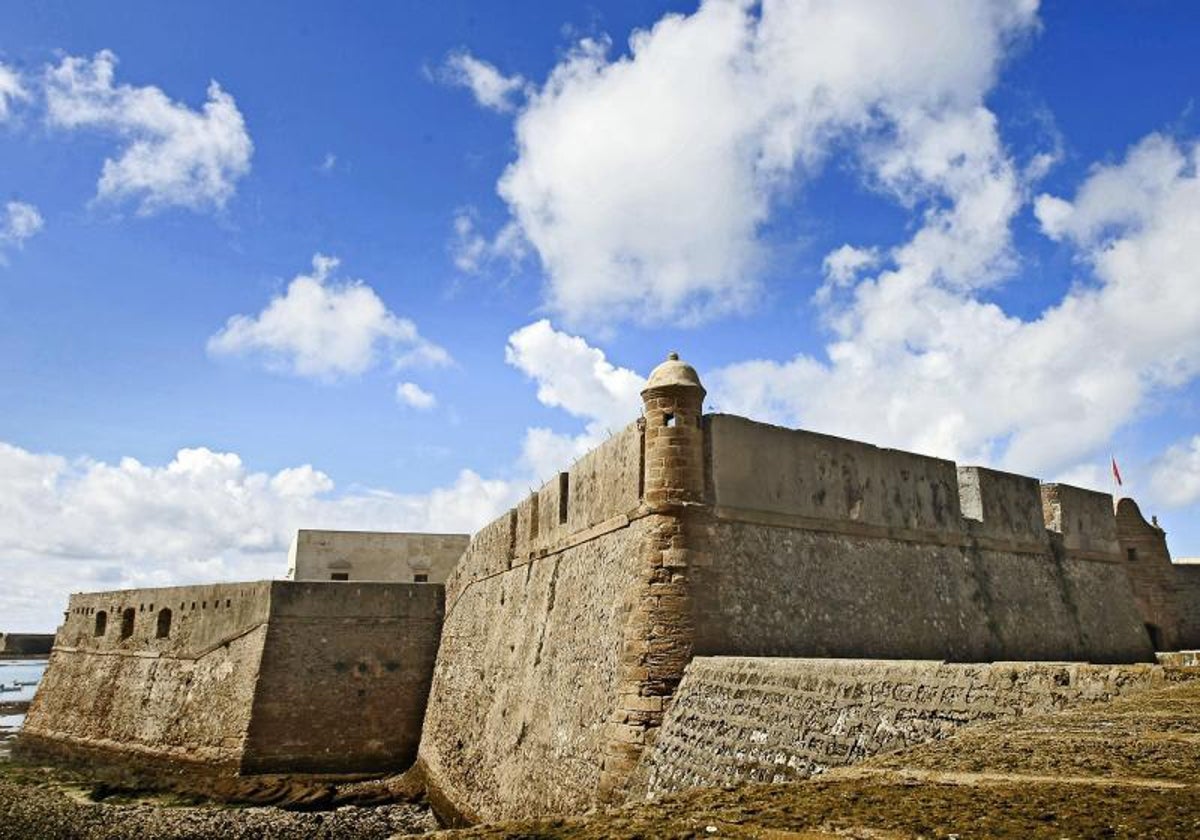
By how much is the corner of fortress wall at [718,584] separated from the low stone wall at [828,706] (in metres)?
0.90

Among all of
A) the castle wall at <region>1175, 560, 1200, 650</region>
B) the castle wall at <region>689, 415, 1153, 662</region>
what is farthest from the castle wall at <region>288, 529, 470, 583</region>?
the castle wall at <region>1175, 560, 1200, 650</region>

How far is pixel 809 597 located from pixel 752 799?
27.3ft

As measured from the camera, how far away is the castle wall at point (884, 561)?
11.5 m

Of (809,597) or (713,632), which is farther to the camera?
(809,597)

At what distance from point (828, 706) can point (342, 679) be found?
16471 millimetres

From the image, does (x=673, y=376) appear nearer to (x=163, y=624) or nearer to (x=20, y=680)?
(x=163, y=624)

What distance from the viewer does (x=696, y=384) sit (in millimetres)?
11477

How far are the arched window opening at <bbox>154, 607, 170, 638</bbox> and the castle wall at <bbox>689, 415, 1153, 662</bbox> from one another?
19.9m

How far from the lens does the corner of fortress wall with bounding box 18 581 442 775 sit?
796 inches

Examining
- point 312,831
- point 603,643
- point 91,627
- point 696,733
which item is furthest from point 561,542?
point 91,627

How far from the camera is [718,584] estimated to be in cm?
1102

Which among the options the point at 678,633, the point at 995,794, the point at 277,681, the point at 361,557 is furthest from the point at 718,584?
the point at 361,557

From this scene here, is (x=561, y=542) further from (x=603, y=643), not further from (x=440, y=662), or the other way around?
(x=440, y=662)

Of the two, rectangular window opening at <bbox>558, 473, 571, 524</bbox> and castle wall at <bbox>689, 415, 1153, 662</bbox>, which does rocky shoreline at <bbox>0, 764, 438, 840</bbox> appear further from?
castle wall at <bbox>689, 415, 1153, 662</bbox>
